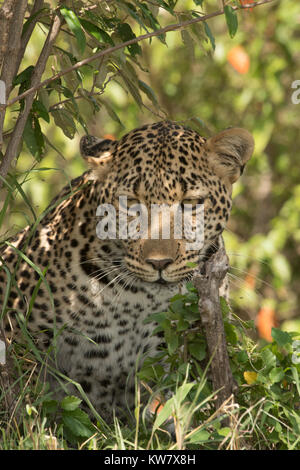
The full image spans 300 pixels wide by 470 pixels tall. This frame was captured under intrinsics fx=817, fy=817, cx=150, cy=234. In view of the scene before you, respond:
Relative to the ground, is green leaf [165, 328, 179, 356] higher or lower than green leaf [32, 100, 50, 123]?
lower

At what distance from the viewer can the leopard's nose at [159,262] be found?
4.06m

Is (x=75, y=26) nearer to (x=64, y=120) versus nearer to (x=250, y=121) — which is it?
(x=64, y=120)

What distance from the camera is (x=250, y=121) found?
27.9 feet

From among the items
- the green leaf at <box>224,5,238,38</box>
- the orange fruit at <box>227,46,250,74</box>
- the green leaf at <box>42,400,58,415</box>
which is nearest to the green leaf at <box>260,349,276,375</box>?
the green leaf at <box>42,400,58,415</box>

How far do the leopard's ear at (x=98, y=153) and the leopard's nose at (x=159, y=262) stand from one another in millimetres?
693

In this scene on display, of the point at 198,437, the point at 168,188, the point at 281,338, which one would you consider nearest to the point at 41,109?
the point at 168,188

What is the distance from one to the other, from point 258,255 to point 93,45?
150 inches

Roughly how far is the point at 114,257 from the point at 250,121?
4.46m

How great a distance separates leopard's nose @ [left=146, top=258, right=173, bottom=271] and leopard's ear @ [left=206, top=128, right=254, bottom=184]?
729 millimetres

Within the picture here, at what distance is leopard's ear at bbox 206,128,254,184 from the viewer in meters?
4.50

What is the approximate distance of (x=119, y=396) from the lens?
4660 millimetres

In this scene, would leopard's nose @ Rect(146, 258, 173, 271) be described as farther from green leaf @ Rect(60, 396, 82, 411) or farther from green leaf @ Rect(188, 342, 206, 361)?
green leaf @ Rect(60, 396, 82, 411)

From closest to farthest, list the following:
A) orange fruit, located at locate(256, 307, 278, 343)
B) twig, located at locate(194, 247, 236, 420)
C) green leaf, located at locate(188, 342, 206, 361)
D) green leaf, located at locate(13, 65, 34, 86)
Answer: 1. twig, located at locate(194, 247, 236, 420)
2. green leaf, located at locate(188, 342, 206, 361)
3. green leaf, located at locate(13, 65, 34, 86)
4. orange fruit, located at locate(256, 307, 278, 343)
